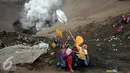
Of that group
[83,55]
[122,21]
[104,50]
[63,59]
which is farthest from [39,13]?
[83,55]

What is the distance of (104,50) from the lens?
42.7ft

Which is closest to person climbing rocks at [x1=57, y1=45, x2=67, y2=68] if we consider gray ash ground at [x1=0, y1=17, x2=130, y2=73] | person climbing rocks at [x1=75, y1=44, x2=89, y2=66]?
gray ash ground at [x1=0, y1=17, x2=130, y2=73]

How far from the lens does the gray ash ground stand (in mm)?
11461

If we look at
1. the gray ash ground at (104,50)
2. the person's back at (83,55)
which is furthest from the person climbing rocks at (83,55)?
the gray ash ground at (104,50)

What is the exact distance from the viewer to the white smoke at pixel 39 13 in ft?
83.0

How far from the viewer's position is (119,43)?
44.0ft

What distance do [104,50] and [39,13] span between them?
1405cm

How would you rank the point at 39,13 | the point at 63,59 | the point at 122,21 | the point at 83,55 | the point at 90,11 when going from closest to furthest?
the point at 83,55
the point at 63,59
the point at 122,21
the point at 90,11
the point at 39,13

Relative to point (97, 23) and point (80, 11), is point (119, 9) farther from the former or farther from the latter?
point (80, 11)

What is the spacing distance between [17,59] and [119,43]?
15.2ft

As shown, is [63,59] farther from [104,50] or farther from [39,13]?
[39,13]

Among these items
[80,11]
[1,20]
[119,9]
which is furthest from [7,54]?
[1,20]

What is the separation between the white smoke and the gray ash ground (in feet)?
28.5

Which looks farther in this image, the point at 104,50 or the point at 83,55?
the point at 104,50
